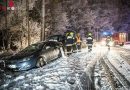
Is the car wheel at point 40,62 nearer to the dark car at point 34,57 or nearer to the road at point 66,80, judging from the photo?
the dark car at point 34,57

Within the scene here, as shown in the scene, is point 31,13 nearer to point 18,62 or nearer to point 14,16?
point 14,16

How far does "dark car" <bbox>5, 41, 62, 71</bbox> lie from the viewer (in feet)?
44.2

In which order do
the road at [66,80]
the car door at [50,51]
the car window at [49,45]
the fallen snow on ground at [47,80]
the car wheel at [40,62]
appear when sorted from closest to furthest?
the road at [66,80] < the fallen snow on ground at [47,80] < the car wheel at [40,62] < the car door at [50,51] < the car window at [49,45]

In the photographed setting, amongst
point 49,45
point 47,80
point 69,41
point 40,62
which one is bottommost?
point 47,80

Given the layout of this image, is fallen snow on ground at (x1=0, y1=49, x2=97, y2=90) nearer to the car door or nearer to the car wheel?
the car wheel

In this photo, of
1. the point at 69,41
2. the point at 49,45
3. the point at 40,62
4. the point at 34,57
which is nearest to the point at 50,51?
the point at 49,45

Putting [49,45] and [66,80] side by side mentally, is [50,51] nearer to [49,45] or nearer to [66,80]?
[49,45]

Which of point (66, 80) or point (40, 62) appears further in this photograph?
point (40, 62)

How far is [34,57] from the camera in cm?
1405

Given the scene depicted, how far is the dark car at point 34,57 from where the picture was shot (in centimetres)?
1347

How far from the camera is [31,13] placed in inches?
1281

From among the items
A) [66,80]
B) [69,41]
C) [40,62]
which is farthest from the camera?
[69,41]

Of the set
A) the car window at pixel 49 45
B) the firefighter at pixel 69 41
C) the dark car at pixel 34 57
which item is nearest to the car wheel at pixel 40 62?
the dark car at pixel 34 57

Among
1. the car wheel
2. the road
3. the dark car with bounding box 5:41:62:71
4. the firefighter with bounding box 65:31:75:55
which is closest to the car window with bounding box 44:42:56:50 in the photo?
the dark car with bounding box 5:41:62:71
